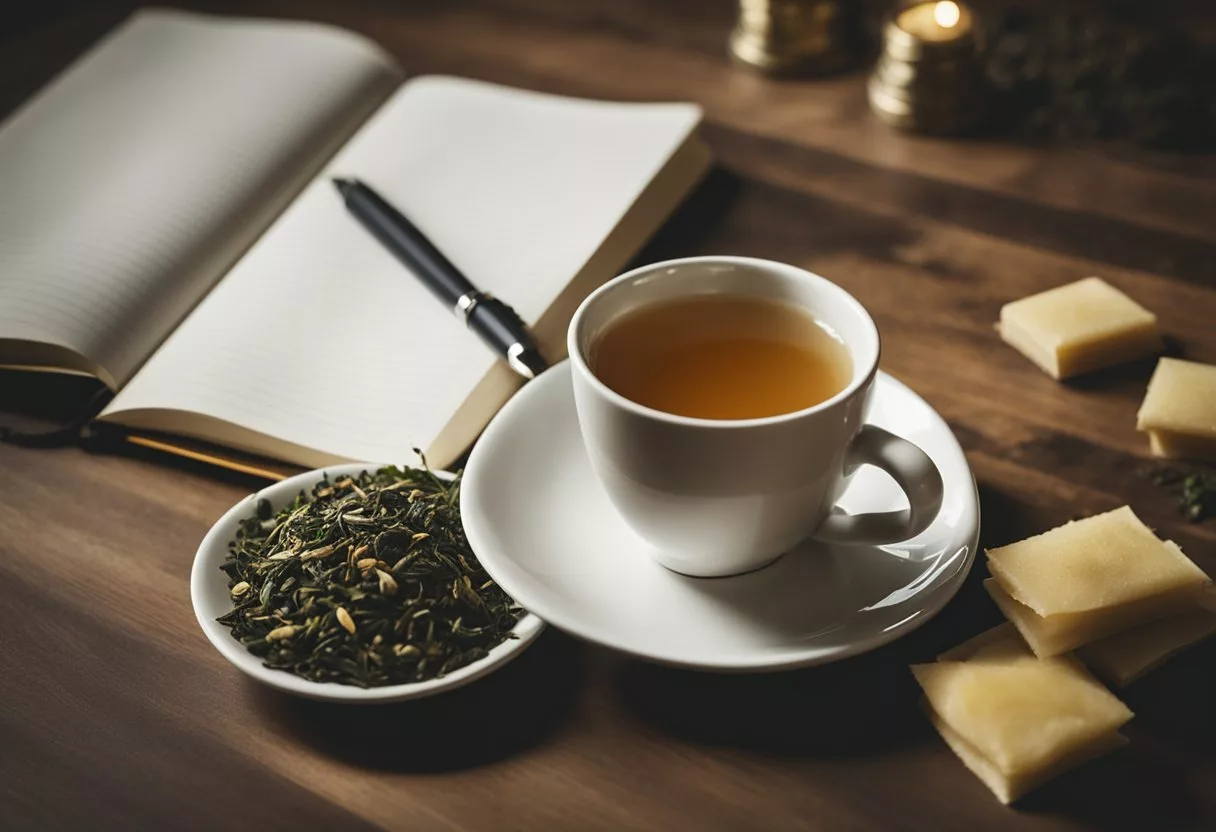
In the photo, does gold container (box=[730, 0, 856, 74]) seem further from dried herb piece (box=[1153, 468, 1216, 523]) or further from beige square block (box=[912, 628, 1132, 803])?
beige square block (box=[912, 628, 1132, 803])

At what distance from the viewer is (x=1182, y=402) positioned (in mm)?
1026

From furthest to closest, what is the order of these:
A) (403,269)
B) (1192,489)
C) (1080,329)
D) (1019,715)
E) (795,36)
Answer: (795,36) < (403,269) < (1080,329) < (1192,489) < (1019,715)

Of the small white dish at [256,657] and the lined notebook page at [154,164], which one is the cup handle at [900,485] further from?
the lined notebook page at [154,164]

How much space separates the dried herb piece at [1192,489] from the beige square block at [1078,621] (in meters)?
0.15

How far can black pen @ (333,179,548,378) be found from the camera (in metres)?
1.10

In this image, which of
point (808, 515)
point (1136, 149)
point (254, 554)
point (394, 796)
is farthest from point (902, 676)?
point (1136, 149)

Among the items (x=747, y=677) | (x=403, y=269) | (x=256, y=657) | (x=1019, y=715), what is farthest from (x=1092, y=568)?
(x=403, y=269)

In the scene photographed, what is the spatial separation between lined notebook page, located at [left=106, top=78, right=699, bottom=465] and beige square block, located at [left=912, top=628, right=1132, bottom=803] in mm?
502

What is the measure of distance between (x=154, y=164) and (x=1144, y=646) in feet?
3.96

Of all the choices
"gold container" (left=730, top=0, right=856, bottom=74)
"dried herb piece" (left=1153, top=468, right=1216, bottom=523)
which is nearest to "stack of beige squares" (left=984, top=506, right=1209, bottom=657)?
"dried herb piece" (left=1153, top=468, right=1216, bottom=523)

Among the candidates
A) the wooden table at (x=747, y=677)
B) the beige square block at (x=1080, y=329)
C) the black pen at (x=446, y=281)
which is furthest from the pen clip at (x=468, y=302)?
the beige square block at (x=1080, y=329)

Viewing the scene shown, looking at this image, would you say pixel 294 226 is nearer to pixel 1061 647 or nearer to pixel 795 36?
pixel 795 36

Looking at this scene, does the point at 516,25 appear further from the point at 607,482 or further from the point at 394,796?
the point at 394,796

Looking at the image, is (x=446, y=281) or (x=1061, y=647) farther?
(x=446, y=281)
